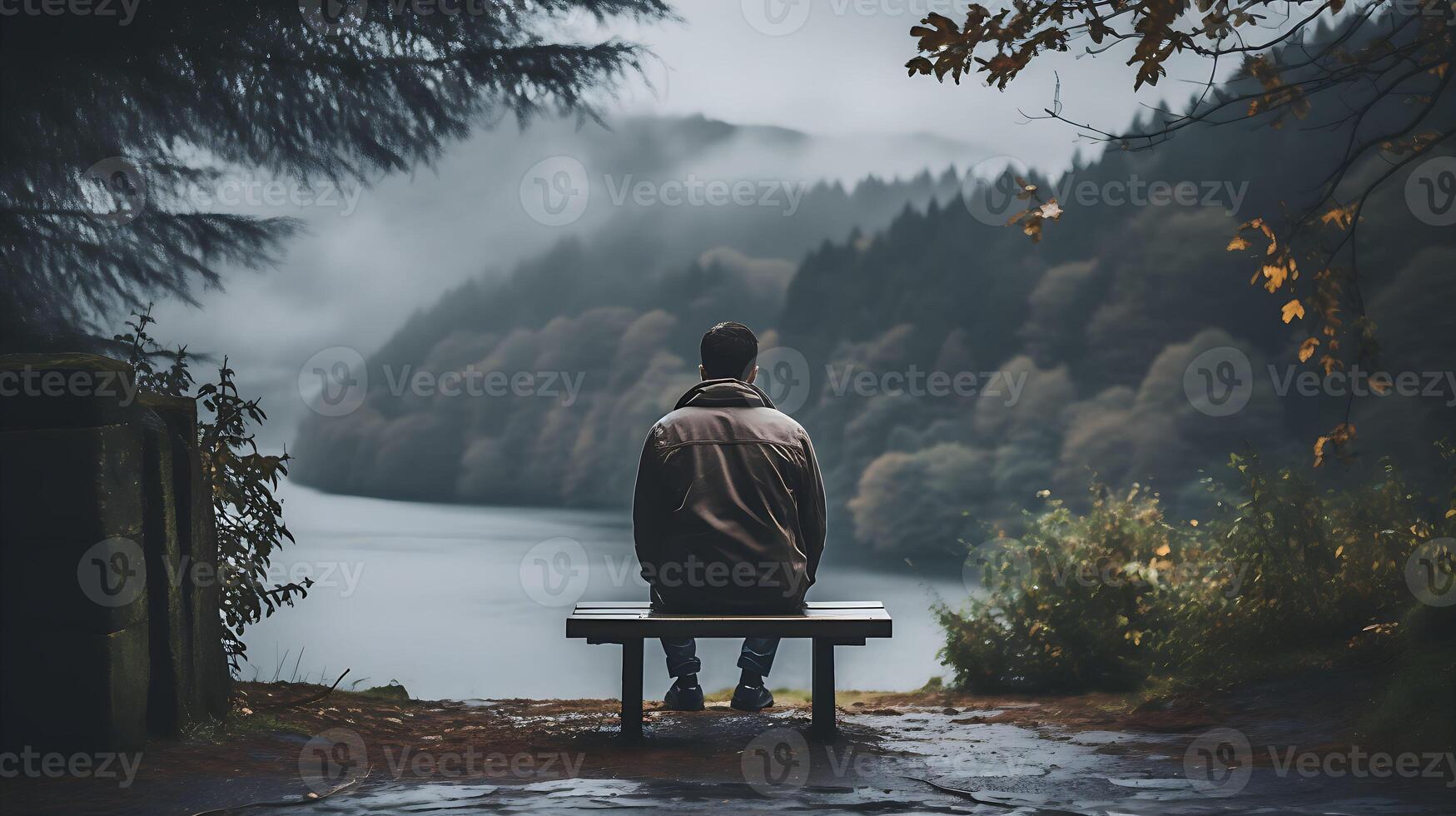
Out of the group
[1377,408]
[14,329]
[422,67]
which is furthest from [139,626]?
[1377,408]

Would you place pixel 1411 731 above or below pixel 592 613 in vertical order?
below

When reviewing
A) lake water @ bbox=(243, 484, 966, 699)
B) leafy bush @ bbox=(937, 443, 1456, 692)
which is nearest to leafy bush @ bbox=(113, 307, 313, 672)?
lake water @ bbox=(243, 484, 966, 699)

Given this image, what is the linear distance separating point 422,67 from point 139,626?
444 centimetres

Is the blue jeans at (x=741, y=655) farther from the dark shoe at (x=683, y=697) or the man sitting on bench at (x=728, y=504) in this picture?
the man sitting on bench at (x=728, y=504)

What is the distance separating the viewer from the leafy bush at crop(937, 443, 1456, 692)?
634cm

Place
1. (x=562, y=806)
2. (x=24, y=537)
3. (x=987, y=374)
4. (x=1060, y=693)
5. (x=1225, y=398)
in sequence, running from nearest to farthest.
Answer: (x=562, y=806)
(x=24, y=537)
(x=1060, y=693)
(x=1225, y=398)
(x=987, y=374)

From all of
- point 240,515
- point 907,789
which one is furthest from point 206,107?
point 907,789

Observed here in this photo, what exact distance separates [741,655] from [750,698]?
9.1 inches

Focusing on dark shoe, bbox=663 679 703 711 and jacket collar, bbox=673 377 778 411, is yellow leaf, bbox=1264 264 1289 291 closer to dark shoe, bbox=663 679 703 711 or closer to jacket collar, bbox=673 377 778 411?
jacket collar, bbox=673 377 778 411

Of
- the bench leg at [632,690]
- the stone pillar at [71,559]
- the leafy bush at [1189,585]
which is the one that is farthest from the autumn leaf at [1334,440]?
the stone pillar at [71,559]

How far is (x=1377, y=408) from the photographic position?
19.9 m

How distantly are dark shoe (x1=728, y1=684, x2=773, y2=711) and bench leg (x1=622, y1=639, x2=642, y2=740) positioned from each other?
2.29 feet

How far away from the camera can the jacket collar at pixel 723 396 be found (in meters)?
5.27

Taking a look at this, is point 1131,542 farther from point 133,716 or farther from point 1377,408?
point 1377,408
